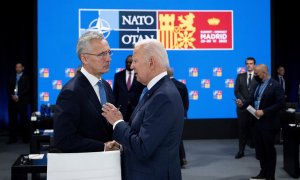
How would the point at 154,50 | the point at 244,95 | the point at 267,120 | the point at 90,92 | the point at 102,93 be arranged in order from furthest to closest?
the point at 244,95 → the point at 267,120 → the point at 102,93 → the point at 90,92 → the point at 154,50

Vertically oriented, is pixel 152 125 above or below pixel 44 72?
below

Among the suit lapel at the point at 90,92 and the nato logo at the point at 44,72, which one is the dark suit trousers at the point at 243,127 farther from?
the suit lapel at the point at 90,92

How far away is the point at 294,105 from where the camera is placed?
8.50 m

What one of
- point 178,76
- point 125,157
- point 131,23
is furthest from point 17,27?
point 125,157

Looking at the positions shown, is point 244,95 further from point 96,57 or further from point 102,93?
point 96,57

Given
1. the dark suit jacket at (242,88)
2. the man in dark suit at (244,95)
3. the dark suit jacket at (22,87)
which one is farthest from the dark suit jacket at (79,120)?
the dark suit jacket at (22,87)

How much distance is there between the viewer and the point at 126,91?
6.57 metres

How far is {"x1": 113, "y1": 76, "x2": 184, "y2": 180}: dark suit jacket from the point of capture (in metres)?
2.09

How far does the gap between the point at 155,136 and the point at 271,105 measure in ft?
12.2

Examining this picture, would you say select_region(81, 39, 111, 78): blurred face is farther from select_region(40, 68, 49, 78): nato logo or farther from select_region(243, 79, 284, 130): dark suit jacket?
select_region(40, 68, 49, 78): nato logo

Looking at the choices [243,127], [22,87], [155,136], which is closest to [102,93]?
[155,136]

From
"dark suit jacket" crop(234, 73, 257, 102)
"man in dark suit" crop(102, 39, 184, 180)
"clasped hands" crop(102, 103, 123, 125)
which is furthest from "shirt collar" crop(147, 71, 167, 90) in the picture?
"dark suit jacket" crop(234, 73, 257, 102)

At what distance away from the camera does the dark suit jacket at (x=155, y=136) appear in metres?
2.09

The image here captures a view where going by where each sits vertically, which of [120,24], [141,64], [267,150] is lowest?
[267,150]
